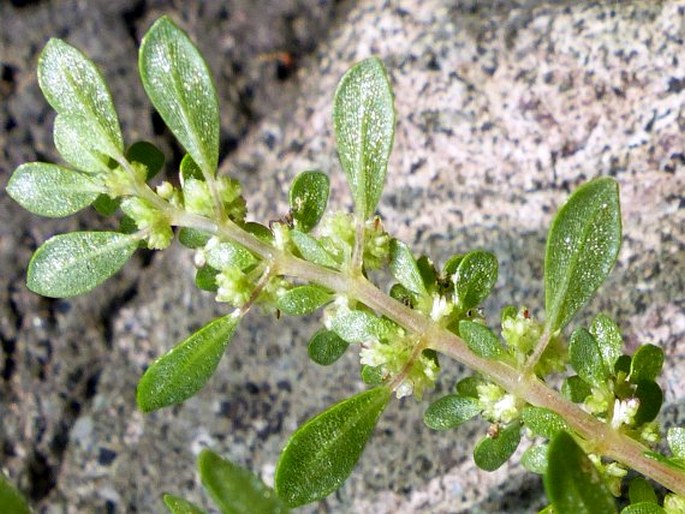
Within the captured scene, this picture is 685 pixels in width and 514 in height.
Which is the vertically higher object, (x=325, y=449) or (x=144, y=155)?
(x=144, y=155)

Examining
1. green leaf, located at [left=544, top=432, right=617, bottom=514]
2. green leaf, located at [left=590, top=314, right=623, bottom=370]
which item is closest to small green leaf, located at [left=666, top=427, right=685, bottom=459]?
green leaf, located at [left=590, top=314, right=623, bottom=370]

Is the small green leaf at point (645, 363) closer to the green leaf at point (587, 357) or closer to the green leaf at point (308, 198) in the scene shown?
the green leaf at point (587, 357)

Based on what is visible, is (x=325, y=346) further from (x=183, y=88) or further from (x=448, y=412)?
(x=183, y=88)

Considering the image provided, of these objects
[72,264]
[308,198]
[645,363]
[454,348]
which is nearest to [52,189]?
→ [72,264]

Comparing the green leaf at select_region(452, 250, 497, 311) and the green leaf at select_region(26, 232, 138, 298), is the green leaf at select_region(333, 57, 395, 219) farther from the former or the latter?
the green leaf at select_region(26, 232, 138, 298)

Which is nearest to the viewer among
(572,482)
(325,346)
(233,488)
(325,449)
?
(572,482)

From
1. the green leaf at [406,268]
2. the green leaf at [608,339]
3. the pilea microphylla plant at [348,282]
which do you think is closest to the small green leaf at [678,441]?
the pilea microphylla plant at [348,282]
